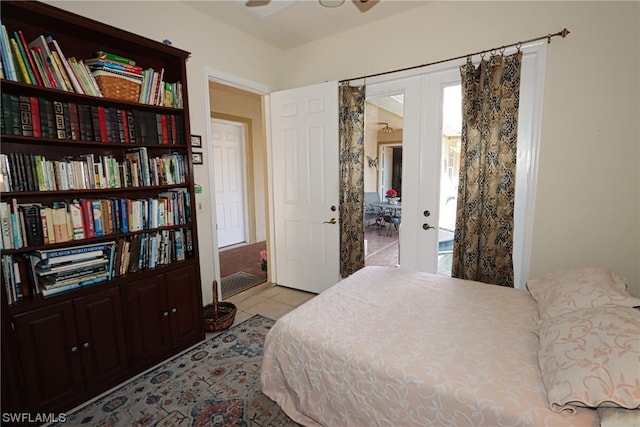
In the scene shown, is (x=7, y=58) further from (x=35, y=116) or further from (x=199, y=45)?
(x=199, y=45)

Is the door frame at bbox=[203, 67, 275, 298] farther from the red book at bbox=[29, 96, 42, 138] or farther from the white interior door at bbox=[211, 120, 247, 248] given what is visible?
the white interior door at bbox=[211, 120, 247, 248]

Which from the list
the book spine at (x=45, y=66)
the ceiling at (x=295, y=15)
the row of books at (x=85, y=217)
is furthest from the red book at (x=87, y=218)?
the ceiling at (x=295, y=15)

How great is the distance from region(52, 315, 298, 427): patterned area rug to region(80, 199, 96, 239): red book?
1010 millimetres

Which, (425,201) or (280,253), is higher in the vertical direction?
(425,201)

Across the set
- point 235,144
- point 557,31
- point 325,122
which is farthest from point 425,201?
point 235,144

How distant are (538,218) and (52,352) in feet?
10.8

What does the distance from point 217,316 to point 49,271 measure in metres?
1.29

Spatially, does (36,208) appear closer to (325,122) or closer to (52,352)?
(52,352)

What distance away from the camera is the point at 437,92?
258 centimetres

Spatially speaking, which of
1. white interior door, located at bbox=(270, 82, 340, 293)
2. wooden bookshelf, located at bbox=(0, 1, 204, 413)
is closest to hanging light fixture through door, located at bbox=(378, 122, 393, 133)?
white interior door, located at bbox=(270, 82, 340, 293)

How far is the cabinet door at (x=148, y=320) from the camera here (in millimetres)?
1984

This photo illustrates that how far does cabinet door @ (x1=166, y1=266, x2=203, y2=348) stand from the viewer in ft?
7.24

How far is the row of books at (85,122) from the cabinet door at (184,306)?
39.2 inches

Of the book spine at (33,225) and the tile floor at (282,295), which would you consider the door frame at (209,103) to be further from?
the book spine at (33,225)
